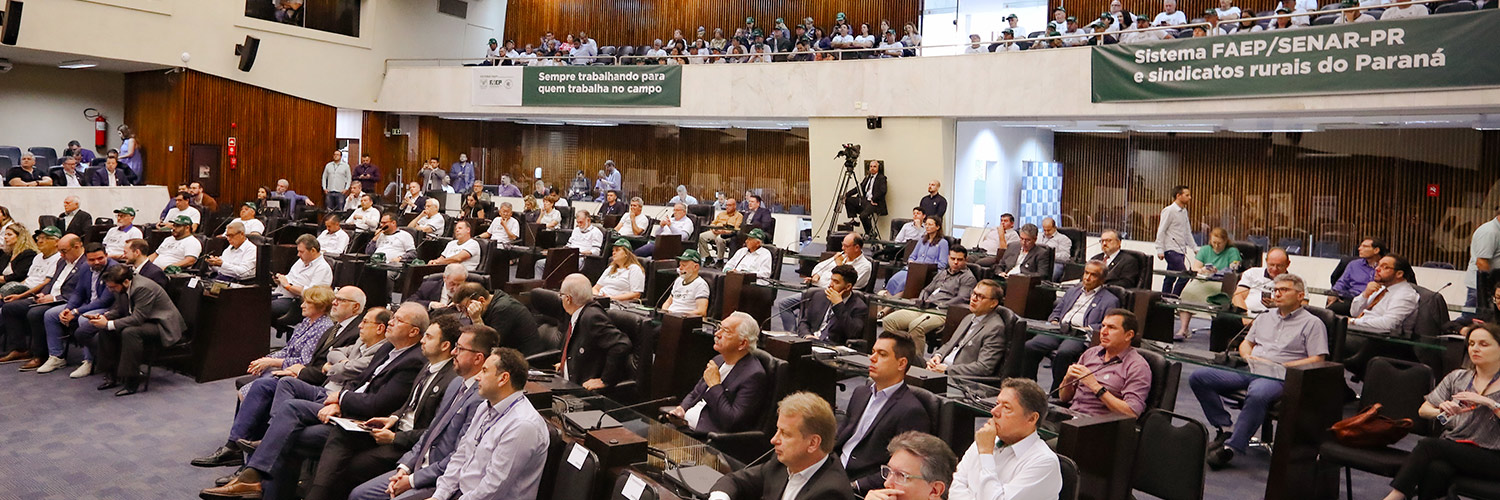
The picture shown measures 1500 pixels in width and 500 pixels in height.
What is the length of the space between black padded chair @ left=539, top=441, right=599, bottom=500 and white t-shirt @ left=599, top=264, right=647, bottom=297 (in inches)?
168

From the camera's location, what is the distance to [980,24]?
53.9ft

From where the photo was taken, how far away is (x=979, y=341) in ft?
18.4

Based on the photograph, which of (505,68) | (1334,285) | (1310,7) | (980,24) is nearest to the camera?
(1334,285)

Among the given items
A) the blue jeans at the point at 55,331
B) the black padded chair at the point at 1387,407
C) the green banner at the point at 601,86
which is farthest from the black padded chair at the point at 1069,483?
the green banner at the point at 601,86

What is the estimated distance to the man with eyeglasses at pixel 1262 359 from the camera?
5449 mm

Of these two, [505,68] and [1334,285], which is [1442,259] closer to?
[1334,285]

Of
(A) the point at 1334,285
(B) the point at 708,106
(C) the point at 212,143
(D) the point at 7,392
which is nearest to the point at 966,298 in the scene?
(A) the point at 1334,285

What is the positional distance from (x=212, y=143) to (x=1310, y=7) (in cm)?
1491

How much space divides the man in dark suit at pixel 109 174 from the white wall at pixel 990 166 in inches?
440

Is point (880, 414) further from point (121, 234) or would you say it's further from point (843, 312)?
point (121, 234)

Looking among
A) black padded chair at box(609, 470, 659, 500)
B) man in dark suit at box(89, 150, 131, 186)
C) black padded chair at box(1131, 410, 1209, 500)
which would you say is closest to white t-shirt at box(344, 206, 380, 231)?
man in dark suit at box(89, 150, 131, 186)

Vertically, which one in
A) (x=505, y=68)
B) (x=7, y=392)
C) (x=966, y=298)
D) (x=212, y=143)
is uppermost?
(x=505, y=68)

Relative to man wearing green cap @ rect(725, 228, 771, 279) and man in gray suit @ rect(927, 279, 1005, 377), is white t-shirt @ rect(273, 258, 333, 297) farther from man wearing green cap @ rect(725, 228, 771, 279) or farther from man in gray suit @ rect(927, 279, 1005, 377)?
man in gray suit @ rect(927, 279, 1005, 377)

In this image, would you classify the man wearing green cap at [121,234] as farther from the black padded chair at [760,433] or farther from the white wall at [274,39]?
the black padded chair at [760,433]
